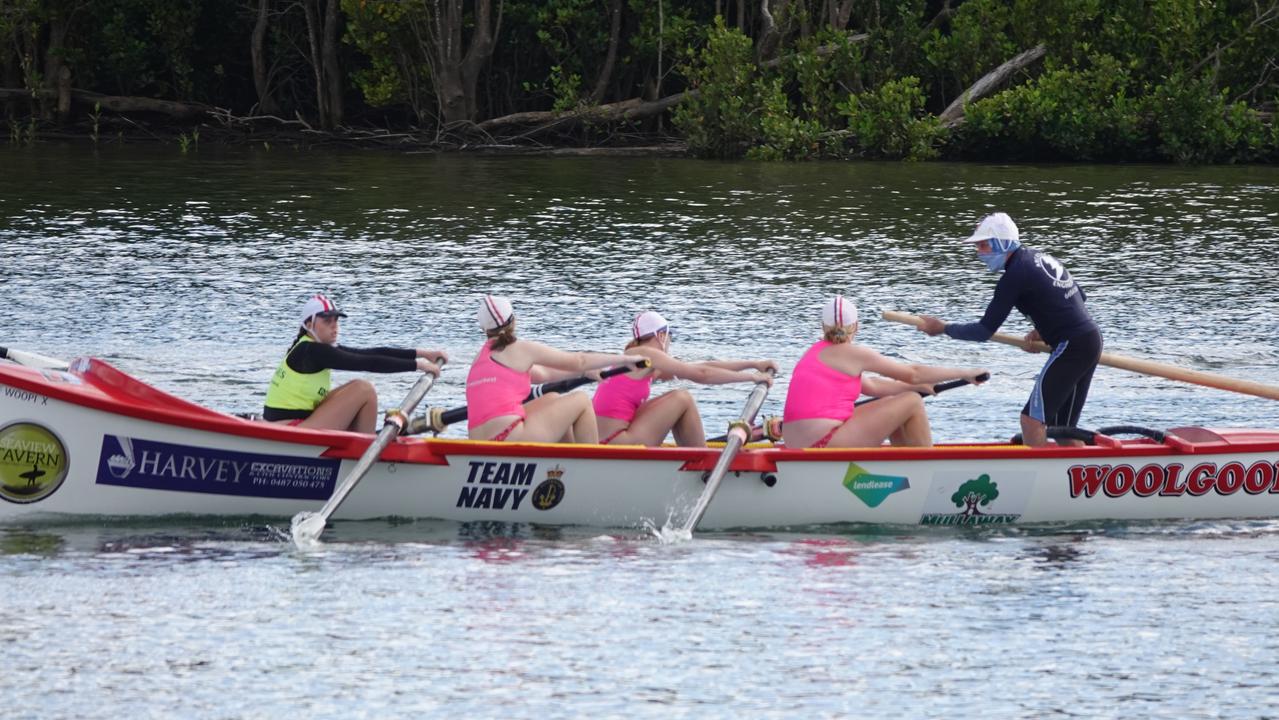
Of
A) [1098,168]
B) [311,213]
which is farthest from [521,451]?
[1098,168]

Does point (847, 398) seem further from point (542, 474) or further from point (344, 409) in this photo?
point (344, 409)

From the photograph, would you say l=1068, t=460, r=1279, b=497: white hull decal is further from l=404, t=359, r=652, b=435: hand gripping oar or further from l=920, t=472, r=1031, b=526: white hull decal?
l=404, t=359, r=652, b=435: hand gripping oar

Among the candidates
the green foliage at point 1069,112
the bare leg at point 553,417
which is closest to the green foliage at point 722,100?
the green foliage at point 1069,112

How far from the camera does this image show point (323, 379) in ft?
40.3

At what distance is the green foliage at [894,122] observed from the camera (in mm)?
38438

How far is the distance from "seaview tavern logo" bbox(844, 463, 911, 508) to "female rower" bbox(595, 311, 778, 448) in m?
0.94

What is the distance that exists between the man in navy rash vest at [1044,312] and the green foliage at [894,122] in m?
26.5

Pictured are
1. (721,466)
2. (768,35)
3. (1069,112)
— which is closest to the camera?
(721,466)

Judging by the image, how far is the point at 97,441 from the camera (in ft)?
38.1

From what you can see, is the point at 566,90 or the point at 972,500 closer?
the point at 972,500

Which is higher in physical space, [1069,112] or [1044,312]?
[1069,112]

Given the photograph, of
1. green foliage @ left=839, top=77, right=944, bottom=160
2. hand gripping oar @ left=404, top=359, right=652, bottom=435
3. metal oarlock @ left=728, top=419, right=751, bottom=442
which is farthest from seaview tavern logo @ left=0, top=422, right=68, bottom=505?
green foliage @ left=839, top=77, right=944, bottom=160

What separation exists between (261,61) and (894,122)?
53.7 feet

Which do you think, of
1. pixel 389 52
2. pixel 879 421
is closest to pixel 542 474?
pixel 879 421
